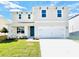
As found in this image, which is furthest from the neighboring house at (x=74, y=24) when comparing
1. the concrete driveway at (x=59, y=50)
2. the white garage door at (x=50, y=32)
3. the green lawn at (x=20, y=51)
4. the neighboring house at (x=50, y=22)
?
the green lawn at (x=20, y=51)

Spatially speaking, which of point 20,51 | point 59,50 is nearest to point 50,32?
point 59,50

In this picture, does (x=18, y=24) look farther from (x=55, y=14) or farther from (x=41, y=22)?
(x=55, y=14)

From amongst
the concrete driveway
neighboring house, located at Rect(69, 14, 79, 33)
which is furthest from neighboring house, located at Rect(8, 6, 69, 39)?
the concrete driveway

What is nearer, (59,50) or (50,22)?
(59,50)

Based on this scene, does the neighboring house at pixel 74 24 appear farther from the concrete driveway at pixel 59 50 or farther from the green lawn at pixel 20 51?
the green lawn at pixel 20 51

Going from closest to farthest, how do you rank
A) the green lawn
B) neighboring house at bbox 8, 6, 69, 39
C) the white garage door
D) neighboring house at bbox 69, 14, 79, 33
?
the green lawn, neighboring house at bbox 69, 14, 79, 33, the white garage door, neighboring house at bbox 8, 6, 69, 39

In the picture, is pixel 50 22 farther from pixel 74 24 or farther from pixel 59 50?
pixel 59 50

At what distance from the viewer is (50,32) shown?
2245cm

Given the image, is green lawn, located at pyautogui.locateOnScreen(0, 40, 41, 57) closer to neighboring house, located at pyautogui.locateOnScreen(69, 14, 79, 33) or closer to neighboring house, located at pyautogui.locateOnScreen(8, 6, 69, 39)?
neighboring house, located at pyautogui.locateOnScreen(69, 14, 79, 33)

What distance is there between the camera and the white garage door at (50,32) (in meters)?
22.4

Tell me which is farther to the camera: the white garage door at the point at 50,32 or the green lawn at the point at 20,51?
the white garage door at the point at 50,32

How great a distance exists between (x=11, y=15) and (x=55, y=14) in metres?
6.03

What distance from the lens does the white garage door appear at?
2236cm

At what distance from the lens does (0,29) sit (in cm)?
2286
